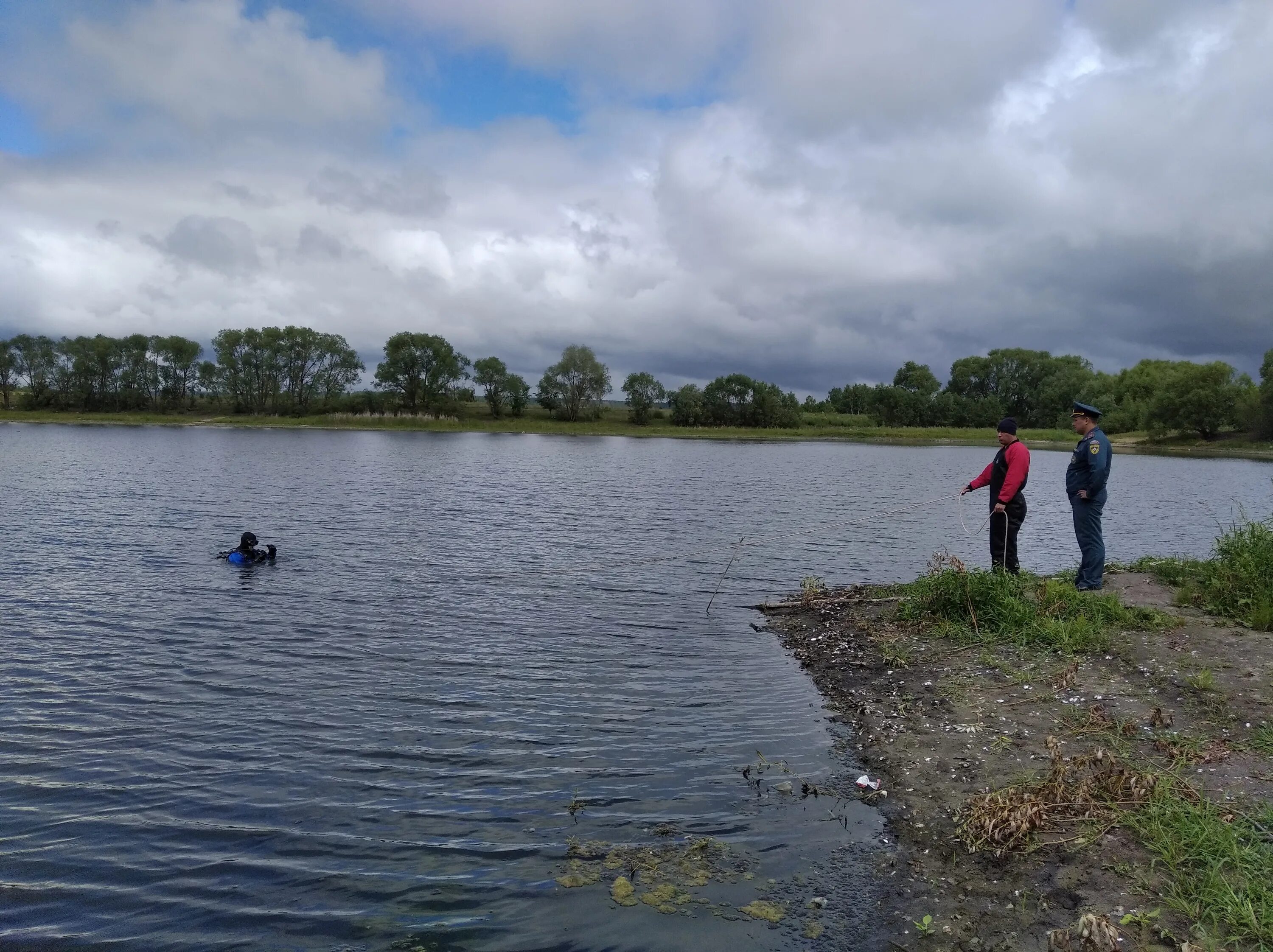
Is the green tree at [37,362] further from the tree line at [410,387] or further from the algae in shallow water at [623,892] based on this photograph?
the algae in shallow water at [623,892]

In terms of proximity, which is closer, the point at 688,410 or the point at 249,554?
the point at 249,554

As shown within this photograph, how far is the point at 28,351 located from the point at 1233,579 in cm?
16112

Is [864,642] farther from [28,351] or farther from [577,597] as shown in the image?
[28,351]

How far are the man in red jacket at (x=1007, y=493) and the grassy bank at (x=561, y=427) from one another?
117 meters

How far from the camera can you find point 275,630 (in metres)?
15.4

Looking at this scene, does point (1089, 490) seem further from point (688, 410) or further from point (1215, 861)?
point (688, 410)

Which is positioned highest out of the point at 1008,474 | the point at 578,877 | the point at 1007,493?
the point at 1008,474

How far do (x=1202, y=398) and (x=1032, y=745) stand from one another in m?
124

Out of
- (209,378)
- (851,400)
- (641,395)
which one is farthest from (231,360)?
(851,400)

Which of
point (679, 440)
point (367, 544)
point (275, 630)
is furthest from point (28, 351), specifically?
point (275, 630)

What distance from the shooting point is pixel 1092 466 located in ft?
44.4

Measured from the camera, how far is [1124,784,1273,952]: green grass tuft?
17.9 ft

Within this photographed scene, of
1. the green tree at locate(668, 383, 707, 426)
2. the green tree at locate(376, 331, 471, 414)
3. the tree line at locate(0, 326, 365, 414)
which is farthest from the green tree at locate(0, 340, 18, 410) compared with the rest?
the green tree at locate(668, 383, 707, 426)

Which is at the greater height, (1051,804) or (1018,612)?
(1018,612)
